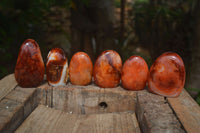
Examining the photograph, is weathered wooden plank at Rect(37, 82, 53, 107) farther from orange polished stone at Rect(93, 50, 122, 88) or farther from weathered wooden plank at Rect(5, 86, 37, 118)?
orange polished stone at Rect(93, 50, 122, 88)

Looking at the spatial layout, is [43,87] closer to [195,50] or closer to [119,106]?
[119,106]

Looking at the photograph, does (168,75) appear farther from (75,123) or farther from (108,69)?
(75,123)

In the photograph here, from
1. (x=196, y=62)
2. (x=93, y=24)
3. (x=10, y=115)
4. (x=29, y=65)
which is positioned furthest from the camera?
(x=93, y=24)

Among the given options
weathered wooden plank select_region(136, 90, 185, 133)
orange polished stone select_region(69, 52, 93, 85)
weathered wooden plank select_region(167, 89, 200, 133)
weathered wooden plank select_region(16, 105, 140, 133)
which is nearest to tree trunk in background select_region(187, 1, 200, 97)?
weathered wooden plank select_region(167, 89, 200, 133)

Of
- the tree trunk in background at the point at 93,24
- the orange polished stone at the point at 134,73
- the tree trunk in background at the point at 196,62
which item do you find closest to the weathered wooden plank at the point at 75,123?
the orange polished stone at the point at 134,73

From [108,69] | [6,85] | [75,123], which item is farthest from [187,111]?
[6,85]

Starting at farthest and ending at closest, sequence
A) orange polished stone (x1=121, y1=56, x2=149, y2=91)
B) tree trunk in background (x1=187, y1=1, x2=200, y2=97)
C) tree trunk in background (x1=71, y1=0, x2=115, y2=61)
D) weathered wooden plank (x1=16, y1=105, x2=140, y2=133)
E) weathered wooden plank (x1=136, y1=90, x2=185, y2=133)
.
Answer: tree trunk in background (x1=71, y1=0, x2=115, y2=61)
tree trunk in background (x1=187, y1=1, x2=200, y2=97)
orange polished stone (x1=121, y1=56, x2=149, y2=91)
weathered wooden plank (x1=16, y1=105, x2=140, y2=133)
weathered wooden plank (x1=136, y1=90, x2=185, y2=133)

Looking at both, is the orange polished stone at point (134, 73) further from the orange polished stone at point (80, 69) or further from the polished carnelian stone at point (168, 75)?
the orange polished stone at point (80, 69)
